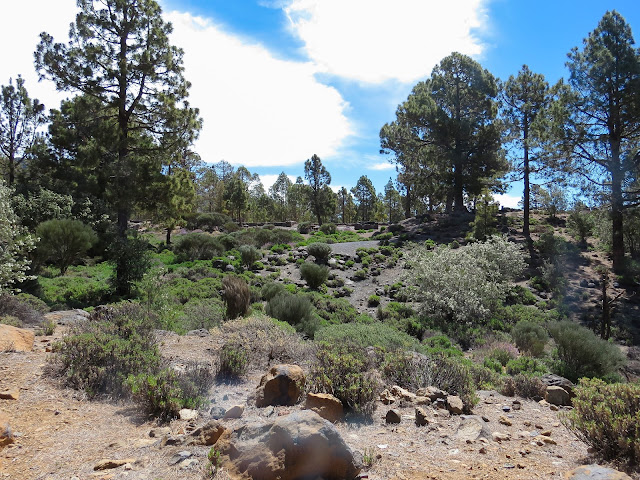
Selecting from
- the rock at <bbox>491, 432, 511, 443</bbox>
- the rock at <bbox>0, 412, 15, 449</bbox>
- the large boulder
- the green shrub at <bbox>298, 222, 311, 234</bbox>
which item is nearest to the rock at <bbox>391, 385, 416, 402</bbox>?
the rock at <bbox>491, 432, 511, 443</bbox>

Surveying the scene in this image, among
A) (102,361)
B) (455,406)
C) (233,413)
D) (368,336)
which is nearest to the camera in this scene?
(233,413)

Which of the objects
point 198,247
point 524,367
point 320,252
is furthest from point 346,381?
point 198,247

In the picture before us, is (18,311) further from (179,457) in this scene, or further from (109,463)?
(179,457)

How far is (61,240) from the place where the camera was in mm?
13766

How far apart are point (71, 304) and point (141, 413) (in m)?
9.01

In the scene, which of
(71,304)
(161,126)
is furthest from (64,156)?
(71,304)

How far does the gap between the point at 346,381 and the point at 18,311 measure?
7.73 metres

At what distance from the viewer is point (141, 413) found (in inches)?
155

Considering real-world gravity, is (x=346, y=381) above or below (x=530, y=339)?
above

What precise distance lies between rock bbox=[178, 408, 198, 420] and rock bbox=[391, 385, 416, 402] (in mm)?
2352

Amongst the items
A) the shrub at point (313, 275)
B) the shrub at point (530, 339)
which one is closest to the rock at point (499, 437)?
the shrub at point (530, 339)

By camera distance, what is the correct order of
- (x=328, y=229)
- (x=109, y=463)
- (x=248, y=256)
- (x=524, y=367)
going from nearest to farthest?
(x=109, y=463) < (x=524, y=367) < (x=248, y=256) < (x=328, y=229)

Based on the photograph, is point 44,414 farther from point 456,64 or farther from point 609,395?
point 456,64

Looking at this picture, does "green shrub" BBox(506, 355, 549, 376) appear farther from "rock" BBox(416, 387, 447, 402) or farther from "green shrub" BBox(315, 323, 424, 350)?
"rock" BBox(416, 387, 447, 402)
